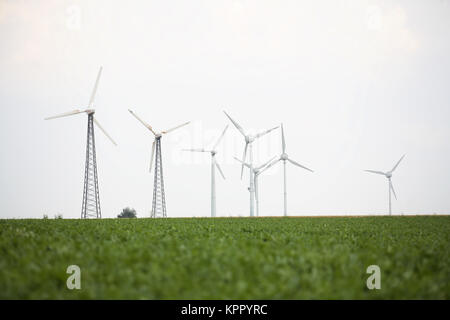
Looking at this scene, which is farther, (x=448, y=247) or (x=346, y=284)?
(x=448, y=247)

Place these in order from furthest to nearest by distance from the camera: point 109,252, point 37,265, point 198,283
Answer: point 109,252
point 37,265
point 198,283

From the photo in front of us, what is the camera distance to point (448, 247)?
15.6 metres

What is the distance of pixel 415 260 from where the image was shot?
39.1 ft

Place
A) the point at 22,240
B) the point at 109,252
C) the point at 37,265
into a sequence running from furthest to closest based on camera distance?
the point at 22,240
the point at 109,252
the point at 37,265
